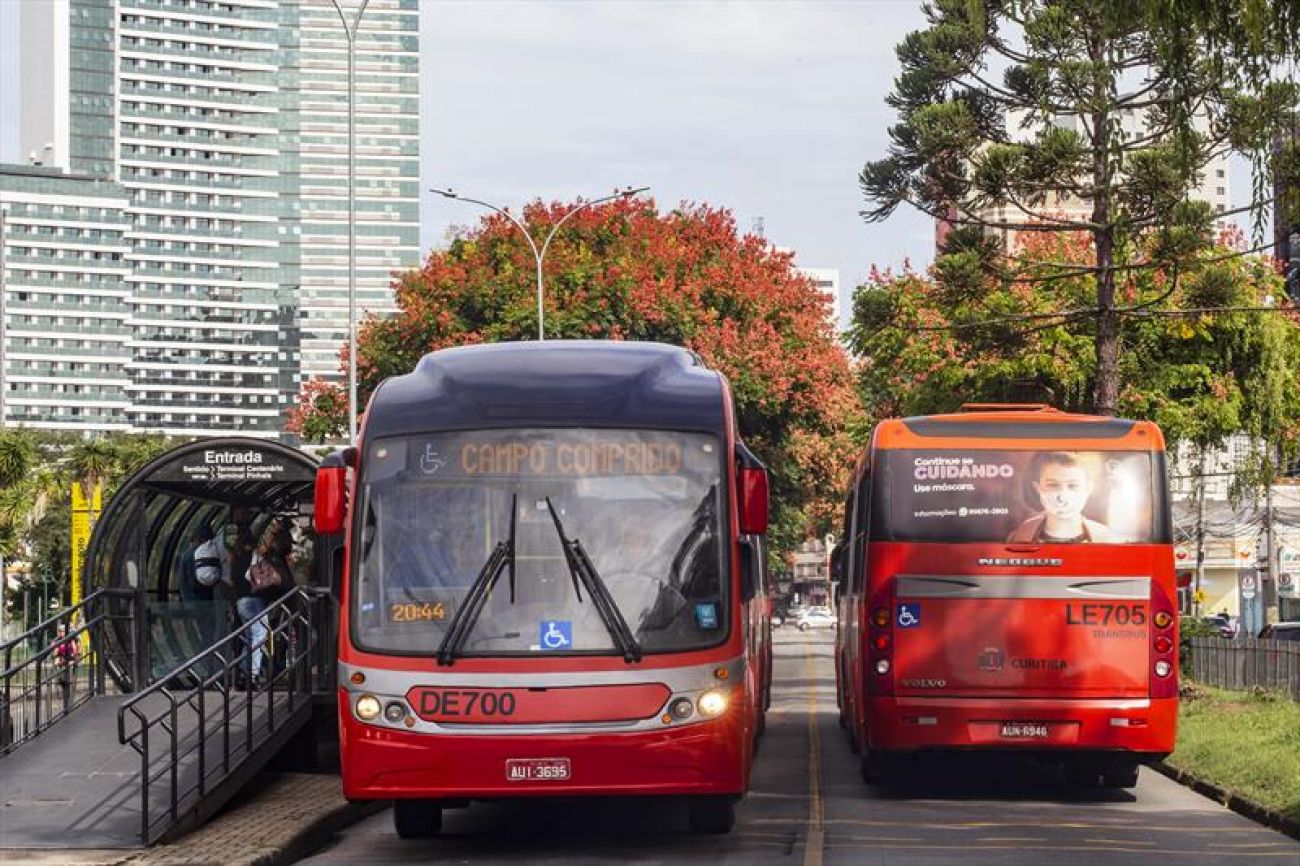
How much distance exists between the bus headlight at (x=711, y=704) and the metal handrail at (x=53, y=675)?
6.28 meters

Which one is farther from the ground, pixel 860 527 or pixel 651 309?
pixel 651 309

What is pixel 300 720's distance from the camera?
1864 cm

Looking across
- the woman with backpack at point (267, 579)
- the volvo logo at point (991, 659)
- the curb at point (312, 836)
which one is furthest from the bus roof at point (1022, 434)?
the woman with backpack at point (267, 579)

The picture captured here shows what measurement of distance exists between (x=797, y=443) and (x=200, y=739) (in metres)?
37.0

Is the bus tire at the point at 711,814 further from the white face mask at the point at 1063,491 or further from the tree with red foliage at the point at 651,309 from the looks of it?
the tree with red foliage at the point at 651,309

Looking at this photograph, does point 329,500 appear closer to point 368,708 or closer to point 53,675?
point 368,708

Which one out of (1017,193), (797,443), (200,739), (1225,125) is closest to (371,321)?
(797,443)

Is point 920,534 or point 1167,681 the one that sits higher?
point 920,534

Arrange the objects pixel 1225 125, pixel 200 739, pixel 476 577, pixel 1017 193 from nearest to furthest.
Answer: pixel 476 577 → pixel 200 739 → pixel 1225 125 → pixel 1017 193

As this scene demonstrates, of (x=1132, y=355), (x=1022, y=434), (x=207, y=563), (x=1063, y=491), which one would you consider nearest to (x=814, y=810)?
(x=1063, y=491)

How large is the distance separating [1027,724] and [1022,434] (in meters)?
2.33

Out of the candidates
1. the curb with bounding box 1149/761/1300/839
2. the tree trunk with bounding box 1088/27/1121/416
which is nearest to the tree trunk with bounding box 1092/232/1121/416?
the tree trunk with bounding box 1088/27/1121/416

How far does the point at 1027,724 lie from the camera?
1809 centimetres

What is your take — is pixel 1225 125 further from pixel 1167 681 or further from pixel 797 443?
pixel 797 443
